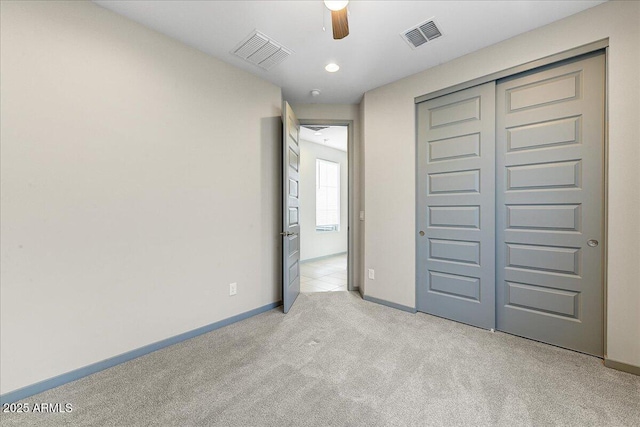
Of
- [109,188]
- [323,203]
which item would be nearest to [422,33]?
[109,188]

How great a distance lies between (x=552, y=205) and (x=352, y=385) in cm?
220

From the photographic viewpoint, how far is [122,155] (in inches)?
80.7

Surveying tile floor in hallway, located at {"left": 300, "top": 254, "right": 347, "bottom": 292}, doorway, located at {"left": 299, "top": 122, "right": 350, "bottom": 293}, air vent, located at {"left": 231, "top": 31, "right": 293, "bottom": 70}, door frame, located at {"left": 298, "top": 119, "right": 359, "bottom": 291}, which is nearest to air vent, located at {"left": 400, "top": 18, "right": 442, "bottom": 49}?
air vent, located at {"left": 231, "top": 31, "right": 293, "bottom": 70}

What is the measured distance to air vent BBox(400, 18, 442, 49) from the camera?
217 cm

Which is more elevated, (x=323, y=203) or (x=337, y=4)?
(x=337, y=4)

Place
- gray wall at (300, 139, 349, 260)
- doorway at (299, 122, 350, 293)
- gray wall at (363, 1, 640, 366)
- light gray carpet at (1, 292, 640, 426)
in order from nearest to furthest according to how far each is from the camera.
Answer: light gray carpet at (1, 292, 640, 426), gray wall at (363, 1, 640, 366), doorway at (299, 122, 350, 293), gray wall at (300, 139, 349, 260)

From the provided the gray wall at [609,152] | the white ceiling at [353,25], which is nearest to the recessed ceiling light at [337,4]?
the white ceiling at [353,25]

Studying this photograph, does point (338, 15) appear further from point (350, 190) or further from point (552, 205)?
point (350, 190)

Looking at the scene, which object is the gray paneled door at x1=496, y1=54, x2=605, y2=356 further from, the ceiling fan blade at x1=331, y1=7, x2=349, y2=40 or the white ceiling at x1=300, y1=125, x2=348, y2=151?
the white ceiling at x1=300, y1=125, x2=348, y2=151

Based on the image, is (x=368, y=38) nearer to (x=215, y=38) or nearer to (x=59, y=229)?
(x=215, y=38)

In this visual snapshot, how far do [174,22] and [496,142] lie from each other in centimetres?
302

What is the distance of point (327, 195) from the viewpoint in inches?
263

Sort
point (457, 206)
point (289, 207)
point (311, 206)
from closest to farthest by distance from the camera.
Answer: point (457, 206)
point (289, 207)
point (311, 206)

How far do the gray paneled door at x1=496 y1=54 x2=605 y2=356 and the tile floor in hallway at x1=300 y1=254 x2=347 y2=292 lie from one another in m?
2.27
